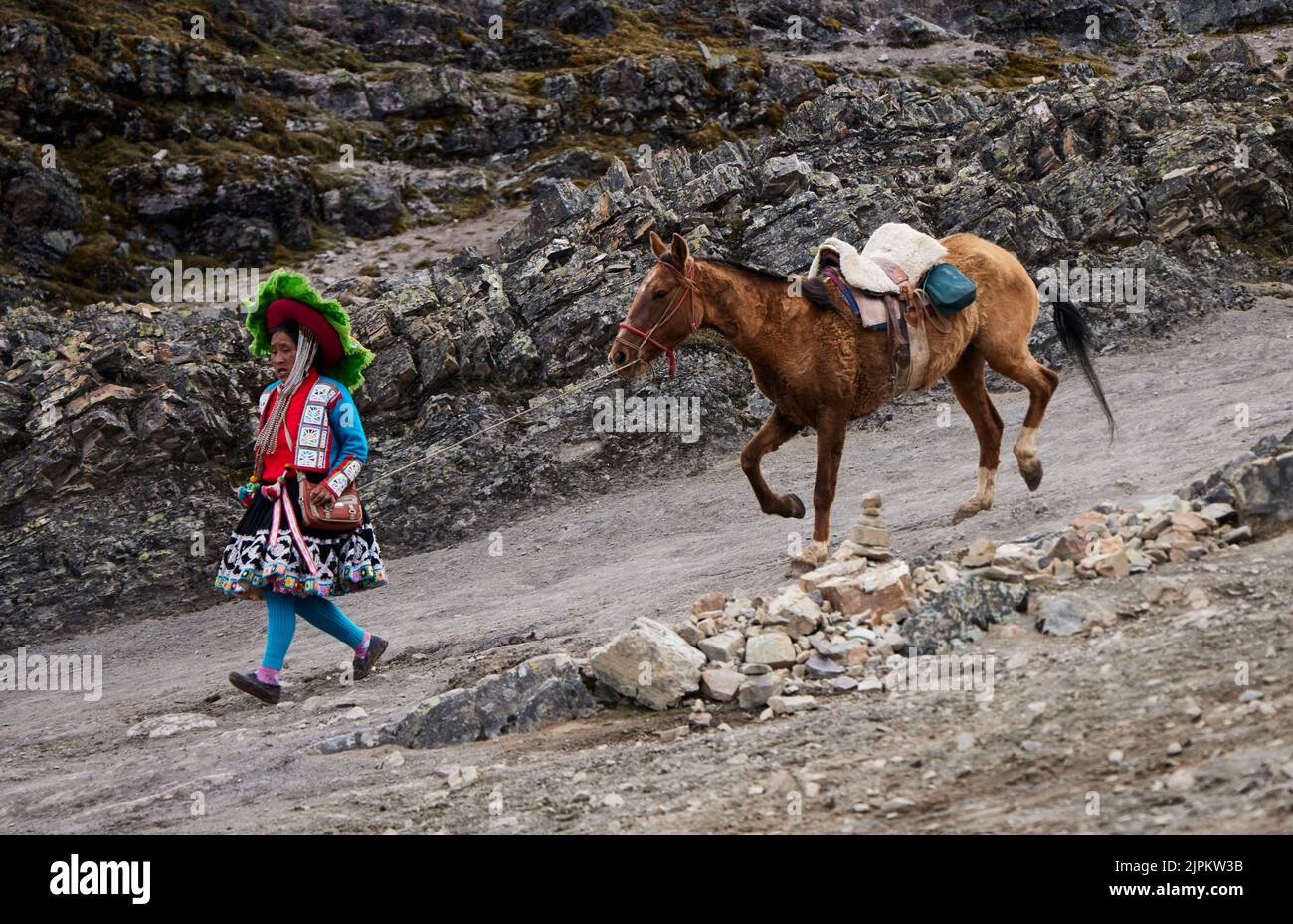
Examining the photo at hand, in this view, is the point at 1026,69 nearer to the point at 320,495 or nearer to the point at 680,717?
the point at 320,495

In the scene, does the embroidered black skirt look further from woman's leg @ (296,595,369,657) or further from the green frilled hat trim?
the green frilled hat trim

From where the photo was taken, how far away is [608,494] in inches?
667

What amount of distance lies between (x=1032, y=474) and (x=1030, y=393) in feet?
2.85

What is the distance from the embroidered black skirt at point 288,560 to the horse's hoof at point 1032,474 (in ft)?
19.1

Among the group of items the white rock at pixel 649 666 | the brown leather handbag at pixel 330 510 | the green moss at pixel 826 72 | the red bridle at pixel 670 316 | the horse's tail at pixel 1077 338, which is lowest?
the white rock at pixel 649 666

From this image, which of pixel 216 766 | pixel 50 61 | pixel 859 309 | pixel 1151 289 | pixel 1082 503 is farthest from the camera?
pixel 50 61

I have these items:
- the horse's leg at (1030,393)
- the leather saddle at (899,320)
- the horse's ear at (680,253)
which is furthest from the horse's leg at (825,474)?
the horse's leg at (1030,393)

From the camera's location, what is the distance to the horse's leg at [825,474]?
29.5 ft

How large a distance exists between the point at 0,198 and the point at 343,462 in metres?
33.6

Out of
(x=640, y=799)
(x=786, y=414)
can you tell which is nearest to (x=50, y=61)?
(x=786, y=414)

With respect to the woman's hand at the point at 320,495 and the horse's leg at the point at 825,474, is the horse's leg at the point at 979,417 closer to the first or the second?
the horse's leg at the point at 825,474

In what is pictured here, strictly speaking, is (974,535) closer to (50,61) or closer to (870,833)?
(870,833)

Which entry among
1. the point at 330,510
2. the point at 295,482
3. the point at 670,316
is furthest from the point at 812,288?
the point at 295,482

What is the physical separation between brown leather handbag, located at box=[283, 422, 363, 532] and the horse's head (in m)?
2.18
